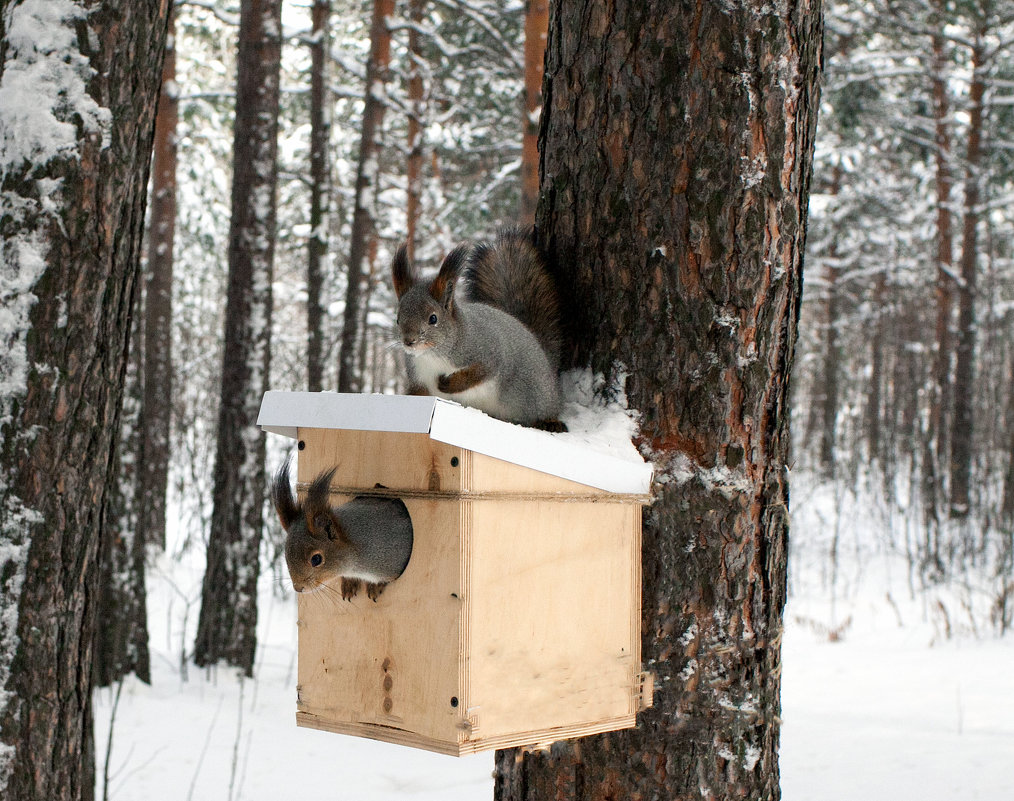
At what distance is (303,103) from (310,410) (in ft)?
44.4

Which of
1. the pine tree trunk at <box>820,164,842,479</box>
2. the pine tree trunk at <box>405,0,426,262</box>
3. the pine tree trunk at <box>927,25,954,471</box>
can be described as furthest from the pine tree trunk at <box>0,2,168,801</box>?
the pine tree trunk at <box>820,164,842,479</box>

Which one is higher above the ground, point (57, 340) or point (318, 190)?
point (318, 190)

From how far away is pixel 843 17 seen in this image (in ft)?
43.1

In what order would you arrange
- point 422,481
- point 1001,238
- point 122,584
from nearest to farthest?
point 422,481 < point 122,584 < point 1001,238

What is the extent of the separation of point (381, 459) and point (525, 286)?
56 centimetres

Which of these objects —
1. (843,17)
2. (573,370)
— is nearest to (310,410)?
(573,370)

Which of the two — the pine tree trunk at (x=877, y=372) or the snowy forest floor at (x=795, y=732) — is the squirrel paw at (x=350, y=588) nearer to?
the snowy forest floor at (x=795, y=732)

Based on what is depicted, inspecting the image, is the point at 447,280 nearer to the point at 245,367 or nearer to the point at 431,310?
the point at 431,310

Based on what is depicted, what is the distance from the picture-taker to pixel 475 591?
1.93 m

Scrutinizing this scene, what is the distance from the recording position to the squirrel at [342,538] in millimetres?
1944

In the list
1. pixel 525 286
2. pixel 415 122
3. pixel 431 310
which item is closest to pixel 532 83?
pixel 415 122

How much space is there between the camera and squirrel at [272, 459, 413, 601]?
1.94 meters

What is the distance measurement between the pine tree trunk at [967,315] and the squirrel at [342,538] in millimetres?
12063

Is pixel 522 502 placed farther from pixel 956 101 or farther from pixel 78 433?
pixel 956 101
